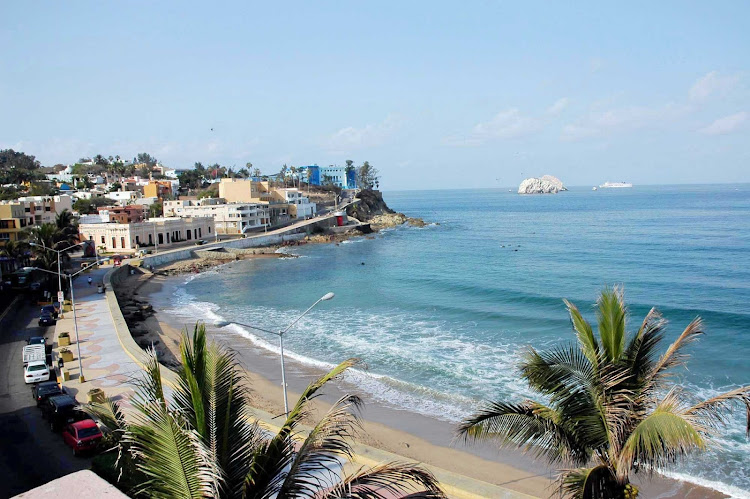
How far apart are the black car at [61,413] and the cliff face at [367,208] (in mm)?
102022

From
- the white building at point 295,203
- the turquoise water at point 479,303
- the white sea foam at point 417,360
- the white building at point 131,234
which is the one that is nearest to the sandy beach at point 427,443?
the white sea foam at point 417,360

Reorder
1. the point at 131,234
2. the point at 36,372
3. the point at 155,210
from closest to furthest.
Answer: the point at 36,372 → the point at 131,234 → the point at 155,210

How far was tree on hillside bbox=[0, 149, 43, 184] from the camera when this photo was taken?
358 feet

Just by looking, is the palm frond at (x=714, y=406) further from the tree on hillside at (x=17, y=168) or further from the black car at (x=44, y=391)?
the tree on hillside at (x=17, y=168)

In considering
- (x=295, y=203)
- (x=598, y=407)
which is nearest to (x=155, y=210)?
(x=295, y=203)

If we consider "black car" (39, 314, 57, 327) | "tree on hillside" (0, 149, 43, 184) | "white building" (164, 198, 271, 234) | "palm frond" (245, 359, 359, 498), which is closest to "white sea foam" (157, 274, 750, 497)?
"black car" (39, 314, 57, 327)

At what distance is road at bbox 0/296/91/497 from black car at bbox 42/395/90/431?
0.84 feet

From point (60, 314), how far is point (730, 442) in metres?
35.3

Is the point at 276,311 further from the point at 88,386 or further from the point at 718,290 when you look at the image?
the point at 718,290

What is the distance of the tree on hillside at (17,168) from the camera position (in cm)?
10912

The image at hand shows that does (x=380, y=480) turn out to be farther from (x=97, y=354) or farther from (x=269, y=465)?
(x=97, y=354)

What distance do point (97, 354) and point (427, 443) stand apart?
1585 centimetres

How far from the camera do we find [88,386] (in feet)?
70.1

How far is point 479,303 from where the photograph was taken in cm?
4075
